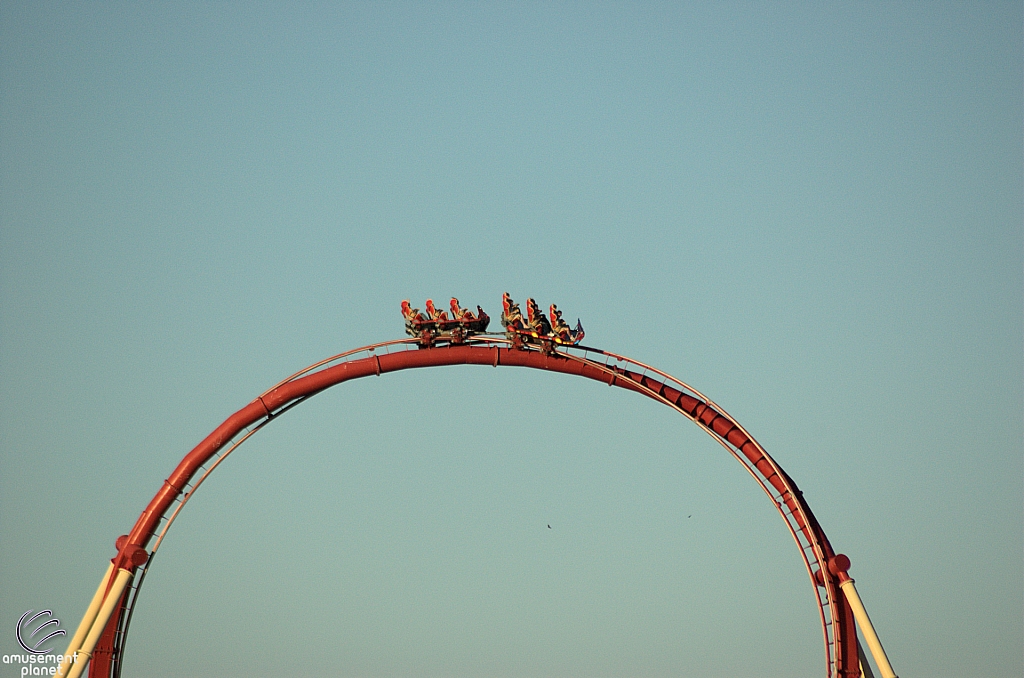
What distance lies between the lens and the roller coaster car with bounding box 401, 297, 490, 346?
128ft

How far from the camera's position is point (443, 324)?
128ft

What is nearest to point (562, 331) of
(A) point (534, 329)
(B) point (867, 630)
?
(A) point (534, 329)

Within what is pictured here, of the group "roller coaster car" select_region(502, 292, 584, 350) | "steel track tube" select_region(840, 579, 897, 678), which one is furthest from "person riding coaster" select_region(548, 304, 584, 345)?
"steel track tube" select_region(840, 579, 897, 678)

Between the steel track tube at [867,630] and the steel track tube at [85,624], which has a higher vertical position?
the steel track tube at [867,630]

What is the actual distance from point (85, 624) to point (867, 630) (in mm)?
20534

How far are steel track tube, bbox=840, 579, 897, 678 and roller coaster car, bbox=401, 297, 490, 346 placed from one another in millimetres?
11866

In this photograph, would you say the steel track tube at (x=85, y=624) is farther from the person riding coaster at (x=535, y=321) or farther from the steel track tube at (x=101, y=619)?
the person riding coaster at (x=535, y=321)

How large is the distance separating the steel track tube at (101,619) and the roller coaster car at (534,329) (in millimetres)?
12238

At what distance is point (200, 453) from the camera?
38.9 m

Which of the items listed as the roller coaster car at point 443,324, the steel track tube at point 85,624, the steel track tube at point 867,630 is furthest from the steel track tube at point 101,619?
the steel track tube at point 867,630

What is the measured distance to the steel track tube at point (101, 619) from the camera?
37.2m

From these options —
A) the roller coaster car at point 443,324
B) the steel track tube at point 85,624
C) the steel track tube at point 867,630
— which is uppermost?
the roller coaster car at point 443,324

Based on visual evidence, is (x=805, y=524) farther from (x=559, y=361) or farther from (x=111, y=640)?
(x=111, y=640)

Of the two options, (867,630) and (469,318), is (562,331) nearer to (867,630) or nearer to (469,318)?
(469,318)
